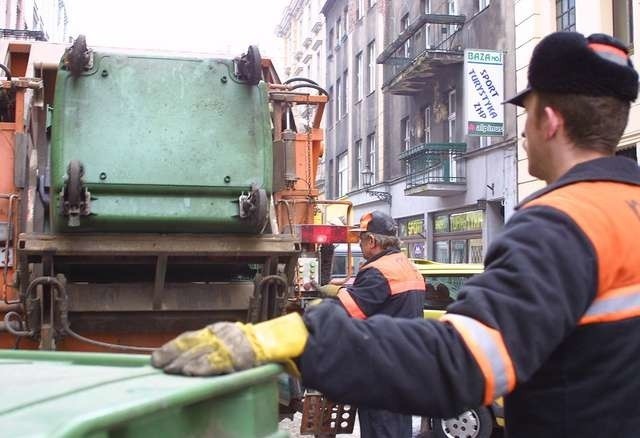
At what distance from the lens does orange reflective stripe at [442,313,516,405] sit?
1.41 m

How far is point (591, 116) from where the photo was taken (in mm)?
1685

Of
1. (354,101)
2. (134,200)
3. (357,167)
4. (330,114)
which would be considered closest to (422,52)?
(357,167)

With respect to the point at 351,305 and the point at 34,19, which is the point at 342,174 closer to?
the point at 34,19

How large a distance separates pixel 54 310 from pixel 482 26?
47.7 feet

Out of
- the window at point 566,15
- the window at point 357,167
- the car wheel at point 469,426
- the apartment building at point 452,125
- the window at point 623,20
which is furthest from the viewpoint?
the window at point 357,167

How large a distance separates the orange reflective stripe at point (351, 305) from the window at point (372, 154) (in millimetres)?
20358

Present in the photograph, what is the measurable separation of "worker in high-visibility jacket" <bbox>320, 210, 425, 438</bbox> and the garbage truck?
0.52 meters

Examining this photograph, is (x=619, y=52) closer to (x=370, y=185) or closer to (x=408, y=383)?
(x=408, y=383)

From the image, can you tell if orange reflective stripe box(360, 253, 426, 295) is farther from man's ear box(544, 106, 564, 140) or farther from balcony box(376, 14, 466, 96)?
balcony box(376, 14, 466, 96)

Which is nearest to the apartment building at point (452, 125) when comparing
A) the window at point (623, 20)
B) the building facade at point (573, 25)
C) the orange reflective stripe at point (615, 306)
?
the building facade at point (573, 25)

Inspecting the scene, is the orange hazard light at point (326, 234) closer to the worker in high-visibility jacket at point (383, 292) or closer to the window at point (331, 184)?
the worker in high-visibility jacket at point (383, 292)

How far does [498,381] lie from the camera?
142 cm

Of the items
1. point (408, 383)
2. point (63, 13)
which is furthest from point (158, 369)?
point (63, 13)

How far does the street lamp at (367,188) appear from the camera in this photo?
23.7 meters
